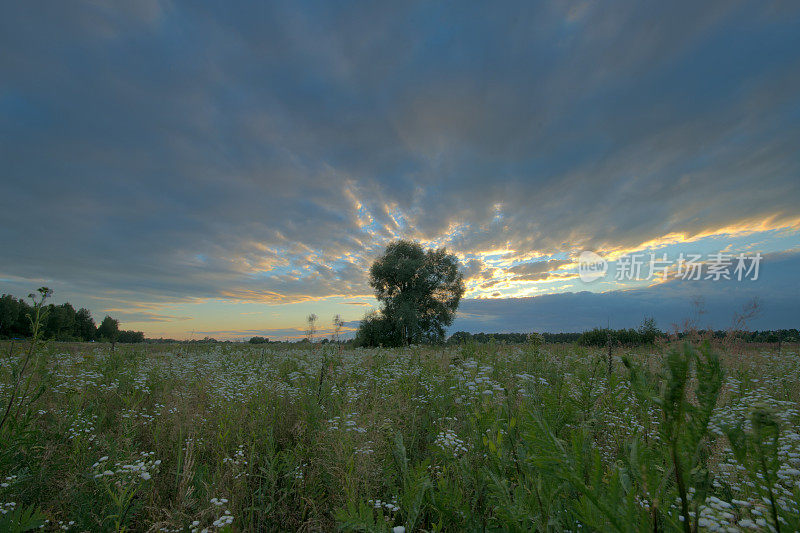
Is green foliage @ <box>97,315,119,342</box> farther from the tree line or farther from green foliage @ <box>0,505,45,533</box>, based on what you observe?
green foliage @ <box>0,505,45,533</box>

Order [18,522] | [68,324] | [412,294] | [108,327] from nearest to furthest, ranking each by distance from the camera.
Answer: [18,522] < [412,294] < [68,324] < [108,327]

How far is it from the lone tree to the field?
28.1 meters

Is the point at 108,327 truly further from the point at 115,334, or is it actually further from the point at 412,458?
the point at 412,458

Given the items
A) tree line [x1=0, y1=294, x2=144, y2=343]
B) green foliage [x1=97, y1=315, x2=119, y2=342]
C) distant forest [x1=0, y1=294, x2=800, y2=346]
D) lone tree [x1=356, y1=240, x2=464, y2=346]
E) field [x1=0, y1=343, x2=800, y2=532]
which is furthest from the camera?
green foliage [x1=97, y1=315, x2=119, y2=342]

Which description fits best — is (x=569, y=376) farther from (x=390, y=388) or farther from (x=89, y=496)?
(x=89, y=496)

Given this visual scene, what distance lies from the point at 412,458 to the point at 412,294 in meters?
31.7

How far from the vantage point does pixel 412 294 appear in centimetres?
3547

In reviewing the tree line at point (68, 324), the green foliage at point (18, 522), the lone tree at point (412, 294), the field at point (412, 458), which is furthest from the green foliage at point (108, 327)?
the green foliage at point (18, 522)

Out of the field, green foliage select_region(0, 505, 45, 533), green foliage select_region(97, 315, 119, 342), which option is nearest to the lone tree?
the field

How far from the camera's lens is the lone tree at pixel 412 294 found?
112ft

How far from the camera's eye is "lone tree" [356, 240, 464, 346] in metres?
34.1

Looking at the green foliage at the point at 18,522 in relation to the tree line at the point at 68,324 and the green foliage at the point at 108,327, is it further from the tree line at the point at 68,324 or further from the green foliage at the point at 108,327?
the green foliage at the point at 108,327

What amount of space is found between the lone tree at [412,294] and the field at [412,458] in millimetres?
28086

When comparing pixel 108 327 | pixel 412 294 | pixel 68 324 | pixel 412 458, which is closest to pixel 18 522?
pixel 412 458
